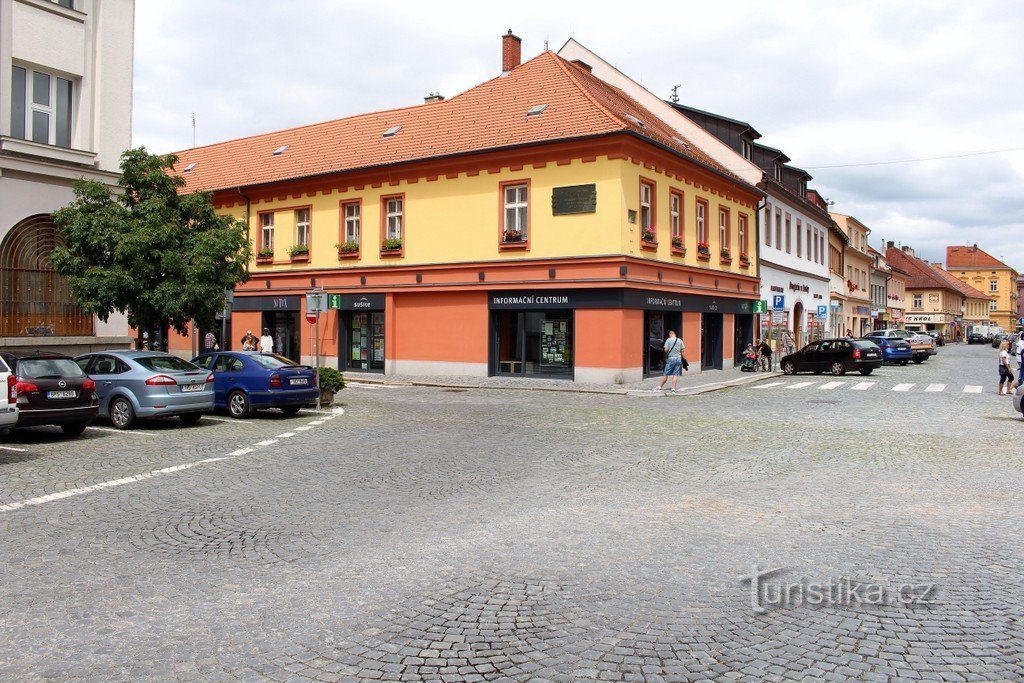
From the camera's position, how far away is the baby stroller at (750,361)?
31.8m

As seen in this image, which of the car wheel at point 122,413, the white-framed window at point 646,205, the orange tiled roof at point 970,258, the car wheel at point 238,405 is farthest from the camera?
the orange tiled roof at point 970,258

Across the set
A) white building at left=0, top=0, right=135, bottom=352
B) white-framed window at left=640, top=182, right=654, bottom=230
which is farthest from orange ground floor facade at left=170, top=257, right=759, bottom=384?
white building at left=0, top=0, right=135, bottom=352

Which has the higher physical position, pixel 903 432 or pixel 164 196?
pixel 164 196

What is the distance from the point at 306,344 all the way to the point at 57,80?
1426cm

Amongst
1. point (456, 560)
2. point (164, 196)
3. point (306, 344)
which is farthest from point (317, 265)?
point (456, 560)

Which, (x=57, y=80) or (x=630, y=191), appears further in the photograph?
(x=630, y=191)

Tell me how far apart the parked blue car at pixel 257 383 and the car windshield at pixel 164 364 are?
1149 millimetres

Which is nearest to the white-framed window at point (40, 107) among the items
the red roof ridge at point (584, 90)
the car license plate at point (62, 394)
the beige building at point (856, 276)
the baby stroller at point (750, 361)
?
the car license plate at point (62, 394)

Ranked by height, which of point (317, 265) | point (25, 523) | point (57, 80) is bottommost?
point (25, 523)

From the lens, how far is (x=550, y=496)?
Result: 8.58 meters

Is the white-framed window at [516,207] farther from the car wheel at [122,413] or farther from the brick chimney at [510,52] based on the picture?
the car wheel at [122,413]

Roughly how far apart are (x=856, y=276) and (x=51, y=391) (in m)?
62.3

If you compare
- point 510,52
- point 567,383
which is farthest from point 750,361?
point 510,52

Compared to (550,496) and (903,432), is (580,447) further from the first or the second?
(903,432)
